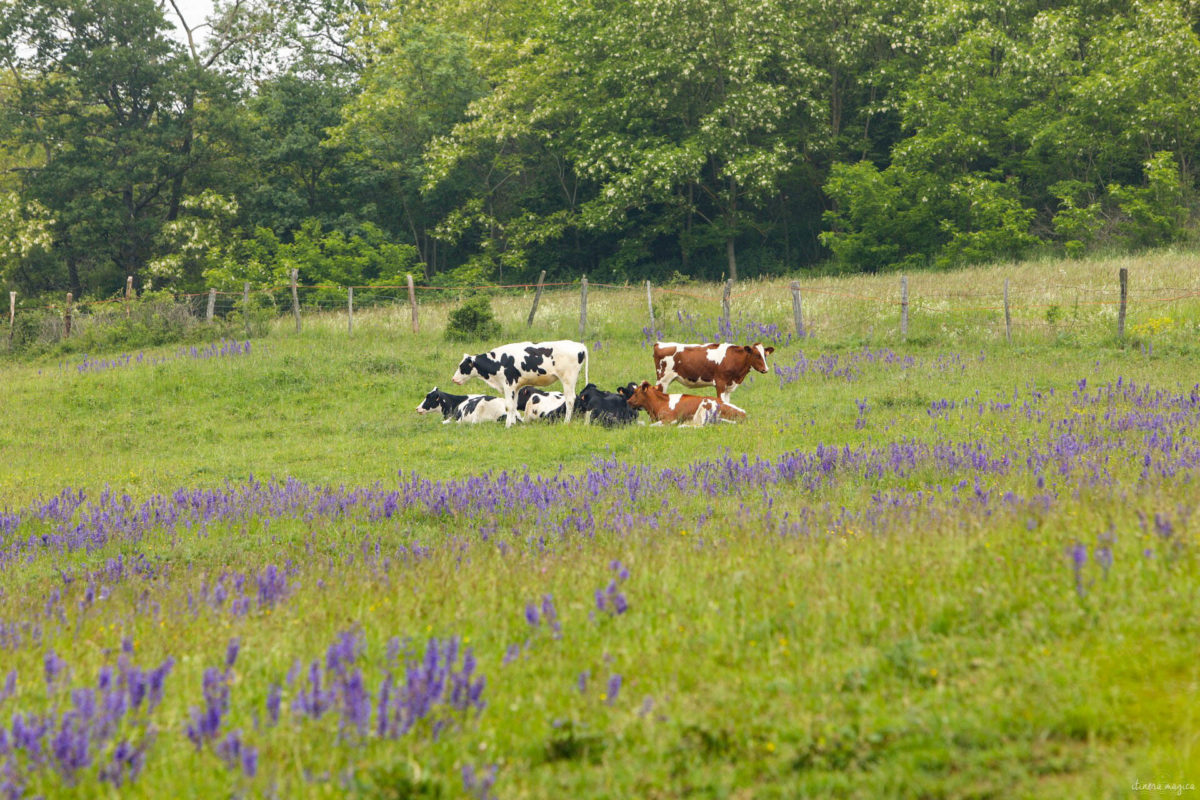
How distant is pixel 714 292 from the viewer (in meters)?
31.5

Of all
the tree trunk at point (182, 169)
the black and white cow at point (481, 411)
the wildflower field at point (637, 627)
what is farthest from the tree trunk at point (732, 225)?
the wildflower field at point (637, 627)

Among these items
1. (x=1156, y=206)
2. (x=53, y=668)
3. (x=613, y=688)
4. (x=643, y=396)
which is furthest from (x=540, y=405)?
(x=1156, y=206)

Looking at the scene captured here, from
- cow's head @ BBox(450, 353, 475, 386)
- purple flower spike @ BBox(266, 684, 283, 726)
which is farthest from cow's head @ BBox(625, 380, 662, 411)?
purple flower spike @ BBox(266, 684, 283, 726)

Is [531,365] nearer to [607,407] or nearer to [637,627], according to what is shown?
[607,407]

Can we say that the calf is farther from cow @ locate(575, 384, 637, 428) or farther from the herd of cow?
cow @ locate(575, 384, 637, 428)

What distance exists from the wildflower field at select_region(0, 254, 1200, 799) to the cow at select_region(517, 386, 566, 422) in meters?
5.08

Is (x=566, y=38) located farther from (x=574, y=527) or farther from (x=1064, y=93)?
(x=574, y=527)

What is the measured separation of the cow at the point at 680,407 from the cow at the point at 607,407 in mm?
167

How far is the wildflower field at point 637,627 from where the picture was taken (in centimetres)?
405

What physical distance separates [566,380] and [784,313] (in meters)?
10.1

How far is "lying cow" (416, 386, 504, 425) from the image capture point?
18156 mm

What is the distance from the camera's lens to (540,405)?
1814 cm

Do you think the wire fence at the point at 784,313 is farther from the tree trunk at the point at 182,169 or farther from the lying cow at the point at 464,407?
the tree trunk at the point at 182,169

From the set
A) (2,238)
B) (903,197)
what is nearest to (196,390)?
(2,238)
